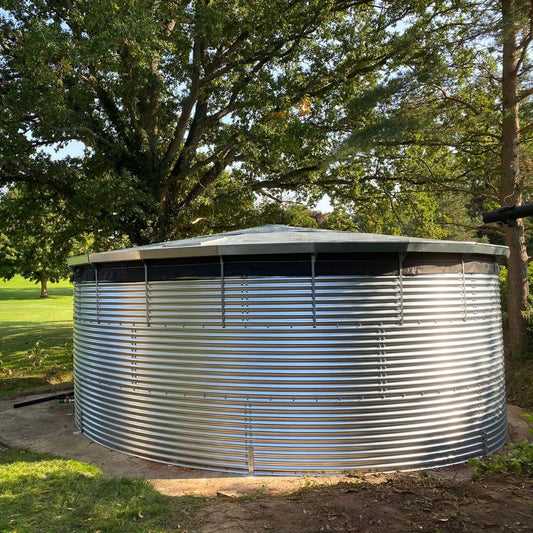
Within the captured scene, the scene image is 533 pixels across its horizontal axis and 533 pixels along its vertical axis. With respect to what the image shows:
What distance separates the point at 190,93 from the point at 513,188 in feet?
30.9

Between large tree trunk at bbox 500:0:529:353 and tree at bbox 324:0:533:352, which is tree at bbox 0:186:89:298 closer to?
tree at bbox 324:0:533:352

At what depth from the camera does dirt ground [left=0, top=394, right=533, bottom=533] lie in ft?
13.4

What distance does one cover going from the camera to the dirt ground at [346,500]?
409cm

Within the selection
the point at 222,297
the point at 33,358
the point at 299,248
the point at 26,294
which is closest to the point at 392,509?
the point at 299,248

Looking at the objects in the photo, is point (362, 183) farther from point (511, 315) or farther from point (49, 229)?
point (49, 229)

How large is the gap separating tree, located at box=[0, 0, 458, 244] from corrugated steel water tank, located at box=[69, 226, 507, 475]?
704 cm

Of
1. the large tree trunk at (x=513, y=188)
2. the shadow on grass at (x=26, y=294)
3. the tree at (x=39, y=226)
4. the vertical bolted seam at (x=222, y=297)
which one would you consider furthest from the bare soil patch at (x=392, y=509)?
the shadow on grass at (x=26, y=294)

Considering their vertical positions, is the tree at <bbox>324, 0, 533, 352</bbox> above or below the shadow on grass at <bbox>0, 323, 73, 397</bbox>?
above

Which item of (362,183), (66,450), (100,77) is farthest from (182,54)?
(66,450)

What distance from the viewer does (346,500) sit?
15.6 ft

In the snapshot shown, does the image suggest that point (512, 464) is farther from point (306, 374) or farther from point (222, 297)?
point (222, 297)

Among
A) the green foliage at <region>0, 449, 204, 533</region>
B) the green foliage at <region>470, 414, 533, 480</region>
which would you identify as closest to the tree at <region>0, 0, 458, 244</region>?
the green foliage at <region>0, 449, 204, 533</region>

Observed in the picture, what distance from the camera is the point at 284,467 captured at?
625 cm

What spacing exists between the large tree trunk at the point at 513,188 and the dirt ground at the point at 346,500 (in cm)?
748
